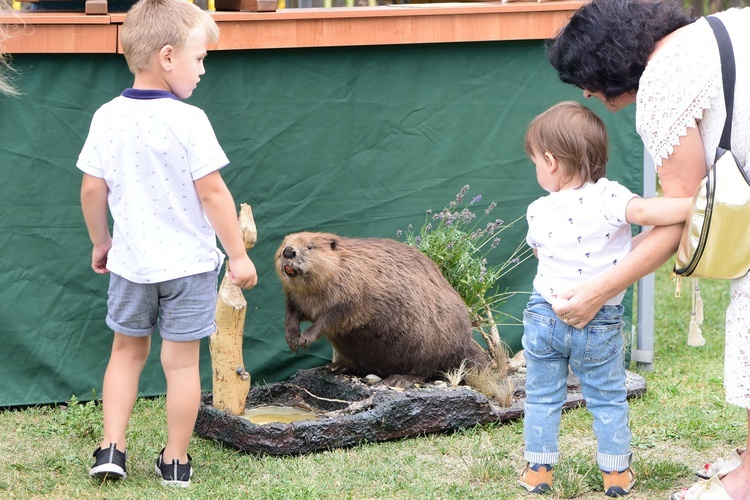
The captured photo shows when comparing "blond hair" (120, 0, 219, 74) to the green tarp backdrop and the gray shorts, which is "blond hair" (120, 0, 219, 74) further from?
the green tarp backdrop

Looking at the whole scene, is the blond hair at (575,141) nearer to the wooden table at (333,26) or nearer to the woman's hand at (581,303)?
the woman's hand at (581,303)

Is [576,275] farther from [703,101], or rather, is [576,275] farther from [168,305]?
[168,305]

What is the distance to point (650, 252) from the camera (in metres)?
3.32

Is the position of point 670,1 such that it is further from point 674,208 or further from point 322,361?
point 322,361

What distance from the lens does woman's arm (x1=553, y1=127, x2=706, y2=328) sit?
10.4 feet

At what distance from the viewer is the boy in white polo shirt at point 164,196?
11.9 feet

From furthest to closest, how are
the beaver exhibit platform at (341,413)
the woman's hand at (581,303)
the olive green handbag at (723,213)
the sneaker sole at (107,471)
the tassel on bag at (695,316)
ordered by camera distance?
the beaver exhibit platform at (341,413) < the tassel on bag at (695,316) < the sneaker sole at (107,471) < the woman's hand at (581,303) < the olive green handbag at (723,213)

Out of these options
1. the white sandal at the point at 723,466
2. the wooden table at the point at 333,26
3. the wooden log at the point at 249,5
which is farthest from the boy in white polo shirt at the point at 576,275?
the wooden log at the point at 249,5

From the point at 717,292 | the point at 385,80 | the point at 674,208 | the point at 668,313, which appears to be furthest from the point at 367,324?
the point at 717,292

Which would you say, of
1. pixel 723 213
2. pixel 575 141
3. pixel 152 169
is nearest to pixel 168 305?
pixel 152 169

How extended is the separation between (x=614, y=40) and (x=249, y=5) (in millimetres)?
2148

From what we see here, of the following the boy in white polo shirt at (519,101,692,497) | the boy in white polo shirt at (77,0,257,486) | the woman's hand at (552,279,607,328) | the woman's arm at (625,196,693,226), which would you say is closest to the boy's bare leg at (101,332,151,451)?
the boy in white polo shirt at (77,0,257,486)

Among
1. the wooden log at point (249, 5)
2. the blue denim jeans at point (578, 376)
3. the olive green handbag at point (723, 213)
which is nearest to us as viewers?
the olive green handbag at point (723, 213)

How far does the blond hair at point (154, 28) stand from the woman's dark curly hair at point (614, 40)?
1.36 m
